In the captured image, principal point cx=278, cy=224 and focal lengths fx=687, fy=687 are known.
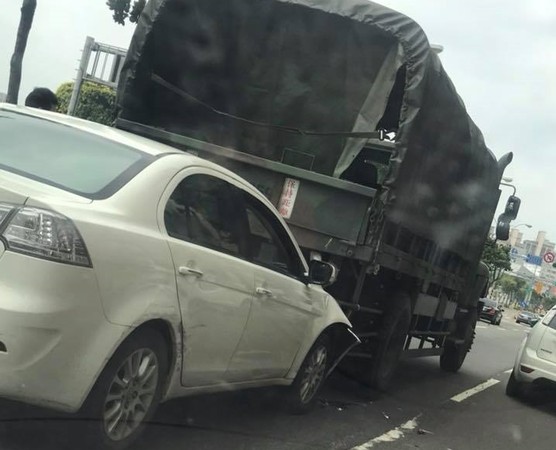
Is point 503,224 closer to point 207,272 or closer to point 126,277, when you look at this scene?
→ point 207,272

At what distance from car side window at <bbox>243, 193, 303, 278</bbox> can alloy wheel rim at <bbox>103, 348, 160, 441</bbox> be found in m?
1.08

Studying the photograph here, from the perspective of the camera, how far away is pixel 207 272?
153 inches

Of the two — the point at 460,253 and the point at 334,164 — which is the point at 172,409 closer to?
the point at 334,164

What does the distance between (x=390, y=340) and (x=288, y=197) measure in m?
2.35

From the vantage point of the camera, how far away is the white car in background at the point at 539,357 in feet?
26.8

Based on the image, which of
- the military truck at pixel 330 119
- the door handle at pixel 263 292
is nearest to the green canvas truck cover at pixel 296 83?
the military truck at pixel 330 119

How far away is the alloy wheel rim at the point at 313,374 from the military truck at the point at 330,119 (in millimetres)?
645

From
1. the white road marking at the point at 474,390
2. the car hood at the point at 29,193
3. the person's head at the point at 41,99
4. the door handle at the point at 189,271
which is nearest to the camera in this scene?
the car hood at the point at 29,193

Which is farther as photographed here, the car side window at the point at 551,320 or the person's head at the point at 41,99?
the car side window at the point at 551,320

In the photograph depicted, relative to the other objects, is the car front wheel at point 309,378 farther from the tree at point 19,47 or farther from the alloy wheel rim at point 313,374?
the tree at point 19,47

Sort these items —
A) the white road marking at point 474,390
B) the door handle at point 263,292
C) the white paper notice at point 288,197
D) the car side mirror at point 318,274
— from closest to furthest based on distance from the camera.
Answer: the door handle at point 263,292
the car side mirror at point 318,274
the white paper notice at point 288,197
the white road marking at point 474,390

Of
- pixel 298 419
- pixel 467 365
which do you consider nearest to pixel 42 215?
pixel 298 419

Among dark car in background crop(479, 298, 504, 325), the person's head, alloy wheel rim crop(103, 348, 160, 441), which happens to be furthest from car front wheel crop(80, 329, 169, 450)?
dark car in background crop(479, 298, 504, 325)

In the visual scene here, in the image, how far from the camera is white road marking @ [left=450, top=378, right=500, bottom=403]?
8.09 meters
